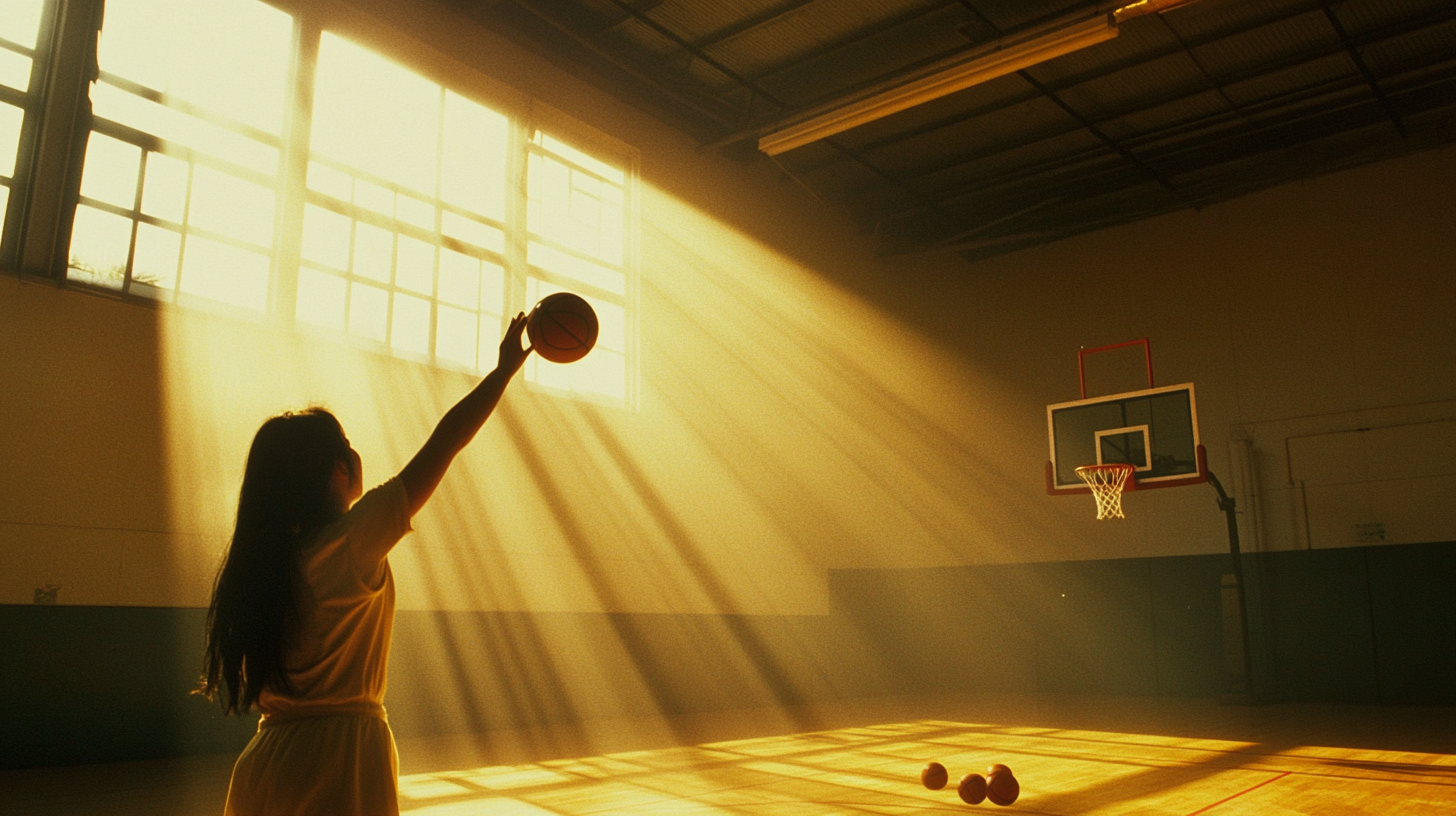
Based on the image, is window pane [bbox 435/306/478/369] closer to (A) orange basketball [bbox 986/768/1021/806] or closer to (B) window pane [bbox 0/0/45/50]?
(B) window pane [bbox 0/0/45/50]

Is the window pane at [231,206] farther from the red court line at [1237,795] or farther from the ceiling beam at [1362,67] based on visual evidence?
the ceiling beam at [1362,67]

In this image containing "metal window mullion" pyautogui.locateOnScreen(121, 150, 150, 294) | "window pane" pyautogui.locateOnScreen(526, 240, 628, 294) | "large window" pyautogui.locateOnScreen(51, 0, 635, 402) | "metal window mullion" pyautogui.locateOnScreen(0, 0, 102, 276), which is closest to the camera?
"metal window mullion" pyautogui.locateOnScreen(0, 0, 102, 276)

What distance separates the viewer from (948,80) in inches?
319

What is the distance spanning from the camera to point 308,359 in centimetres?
668

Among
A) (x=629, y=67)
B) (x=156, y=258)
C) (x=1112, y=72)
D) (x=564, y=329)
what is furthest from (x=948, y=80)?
(x=564, y=329)

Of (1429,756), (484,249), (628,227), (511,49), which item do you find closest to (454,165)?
(484,249)

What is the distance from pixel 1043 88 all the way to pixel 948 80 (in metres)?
1.74

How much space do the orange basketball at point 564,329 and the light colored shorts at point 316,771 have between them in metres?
0.82

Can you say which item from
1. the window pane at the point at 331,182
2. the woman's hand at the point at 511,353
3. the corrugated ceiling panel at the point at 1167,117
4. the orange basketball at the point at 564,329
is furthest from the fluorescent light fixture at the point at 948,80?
the woman's hand at the point at 511,353

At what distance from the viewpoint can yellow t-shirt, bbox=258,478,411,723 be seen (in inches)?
61.4

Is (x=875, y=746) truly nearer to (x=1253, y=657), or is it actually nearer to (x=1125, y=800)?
(x=1125, y=800)

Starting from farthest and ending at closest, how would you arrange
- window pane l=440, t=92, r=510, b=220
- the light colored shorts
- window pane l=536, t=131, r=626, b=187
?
window pane l=536, t=131, r=626, b=187 < window pane l=440, t=92, r=510, b=220 < the light colored shorts

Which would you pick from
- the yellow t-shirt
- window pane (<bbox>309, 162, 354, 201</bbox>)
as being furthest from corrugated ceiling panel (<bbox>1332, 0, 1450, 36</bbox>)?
the yellow t-shirt

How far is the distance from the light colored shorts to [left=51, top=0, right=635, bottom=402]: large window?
5341 mm
